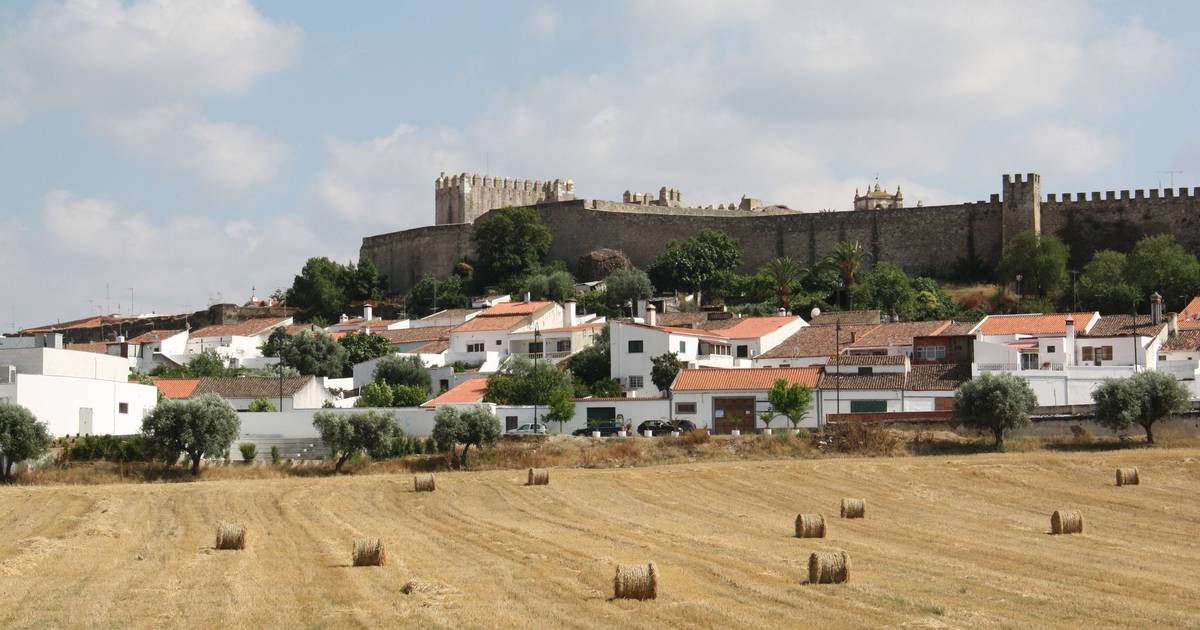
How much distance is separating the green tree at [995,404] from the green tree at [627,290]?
1512 inches

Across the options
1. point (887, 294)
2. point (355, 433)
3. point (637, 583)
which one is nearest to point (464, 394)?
point (355, 433)

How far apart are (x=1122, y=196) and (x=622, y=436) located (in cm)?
4604

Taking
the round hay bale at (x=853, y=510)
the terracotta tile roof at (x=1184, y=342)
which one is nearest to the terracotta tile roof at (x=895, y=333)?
the terracotta tile roof at (x=1184, y=342)

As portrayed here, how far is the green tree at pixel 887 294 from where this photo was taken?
246 feet

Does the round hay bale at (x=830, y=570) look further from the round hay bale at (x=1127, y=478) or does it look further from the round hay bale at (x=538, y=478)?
the round hay bale at (x=538, y=478)

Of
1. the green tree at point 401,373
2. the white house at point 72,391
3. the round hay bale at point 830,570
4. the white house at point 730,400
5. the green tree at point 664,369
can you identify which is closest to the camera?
the round hay bale at point 830,570

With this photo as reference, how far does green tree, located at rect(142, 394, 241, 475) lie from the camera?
134 feet

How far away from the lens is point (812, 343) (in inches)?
2435

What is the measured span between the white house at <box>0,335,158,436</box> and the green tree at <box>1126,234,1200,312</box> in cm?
4422

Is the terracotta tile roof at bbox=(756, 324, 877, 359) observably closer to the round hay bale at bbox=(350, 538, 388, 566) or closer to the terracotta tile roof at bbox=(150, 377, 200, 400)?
the terracotta tile roof at bbox=(150, 377, 200, 400)

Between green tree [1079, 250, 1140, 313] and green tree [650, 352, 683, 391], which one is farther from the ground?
green tree [1079, 250, 1140, 313]

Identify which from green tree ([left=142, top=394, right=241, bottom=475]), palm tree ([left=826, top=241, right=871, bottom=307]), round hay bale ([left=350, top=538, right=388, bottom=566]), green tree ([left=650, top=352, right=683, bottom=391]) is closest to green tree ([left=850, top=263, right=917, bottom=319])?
palm tree ([left=826, top=241, right=871, bottom=307])

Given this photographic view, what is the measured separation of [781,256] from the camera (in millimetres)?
87812

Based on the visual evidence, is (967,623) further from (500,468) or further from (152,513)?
(500,468)
